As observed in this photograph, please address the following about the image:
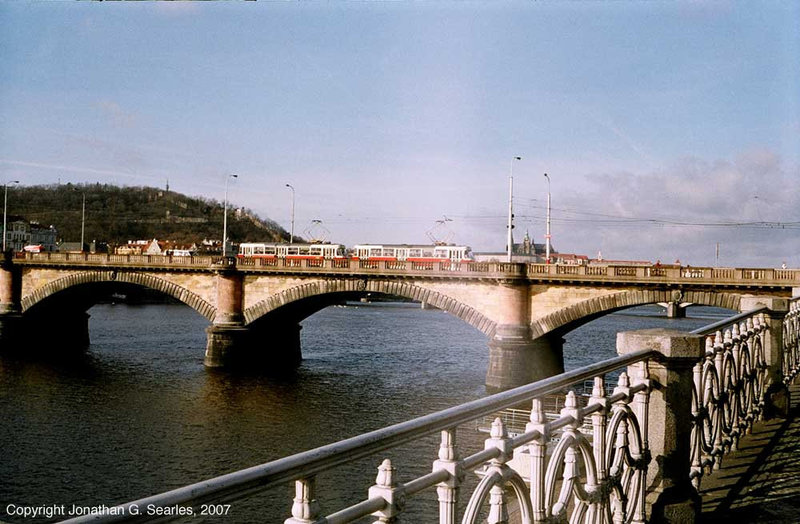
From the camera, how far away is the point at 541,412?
3422mm

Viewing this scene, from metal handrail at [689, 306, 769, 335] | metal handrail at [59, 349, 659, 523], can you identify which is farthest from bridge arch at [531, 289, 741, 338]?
metal handrail at [59, 349, 659, 523]

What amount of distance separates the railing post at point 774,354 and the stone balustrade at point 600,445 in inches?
0.7

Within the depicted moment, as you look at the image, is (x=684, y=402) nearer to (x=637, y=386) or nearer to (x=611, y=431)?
(x=637, y=386)

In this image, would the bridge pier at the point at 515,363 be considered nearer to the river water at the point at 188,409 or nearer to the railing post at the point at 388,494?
the river water at the point at 188,409

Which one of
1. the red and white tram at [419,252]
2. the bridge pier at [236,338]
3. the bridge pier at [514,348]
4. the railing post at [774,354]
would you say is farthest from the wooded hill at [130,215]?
Answer: the railing post at [774,354]

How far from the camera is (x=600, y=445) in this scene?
14.0ft

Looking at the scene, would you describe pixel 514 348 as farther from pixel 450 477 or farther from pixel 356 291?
pixel 450 477

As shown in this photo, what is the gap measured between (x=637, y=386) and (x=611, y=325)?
72.9 metres

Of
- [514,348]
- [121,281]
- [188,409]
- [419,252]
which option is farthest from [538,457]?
[419,252]

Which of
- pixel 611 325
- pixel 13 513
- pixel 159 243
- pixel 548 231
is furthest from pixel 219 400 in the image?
pixel 159 243

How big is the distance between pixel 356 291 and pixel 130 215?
137588 millimetres

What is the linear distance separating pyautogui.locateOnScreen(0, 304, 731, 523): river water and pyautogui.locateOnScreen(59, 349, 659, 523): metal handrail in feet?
46.3

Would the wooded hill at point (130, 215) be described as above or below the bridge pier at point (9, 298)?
above

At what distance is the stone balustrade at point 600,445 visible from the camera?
228 centimetres
